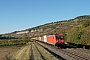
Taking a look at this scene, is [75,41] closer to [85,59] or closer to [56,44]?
[56,44]

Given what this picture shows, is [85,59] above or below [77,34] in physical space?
below

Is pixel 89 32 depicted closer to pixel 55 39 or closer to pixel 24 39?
pixel 55 39

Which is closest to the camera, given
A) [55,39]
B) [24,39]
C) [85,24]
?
[55,39]

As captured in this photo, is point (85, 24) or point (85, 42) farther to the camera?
point (85, 24)

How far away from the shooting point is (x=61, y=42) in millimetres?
56156

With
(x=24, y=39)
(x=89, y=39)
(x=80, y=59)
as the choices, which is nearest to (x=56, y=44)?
(x=89, y=39)

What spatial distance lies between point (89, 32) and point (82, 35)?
5210 mm

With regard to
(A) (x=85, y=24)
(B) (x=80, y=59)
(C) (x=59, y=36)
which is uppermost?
(A) (x=85, y=24)

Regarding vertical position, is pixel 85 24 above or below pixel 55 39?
above

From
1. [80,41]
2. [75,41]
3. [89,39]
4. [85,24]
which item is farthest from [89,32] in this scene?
[85,24]

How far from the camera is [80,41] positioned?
64312 millimetres

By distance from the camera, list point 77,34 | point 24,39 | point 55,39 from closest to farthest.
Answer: point 55,39
point 77,34
point 24,39

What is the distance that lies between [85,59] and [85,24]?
2257 inches

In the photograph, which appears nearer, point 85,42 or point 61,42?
point 61,42
